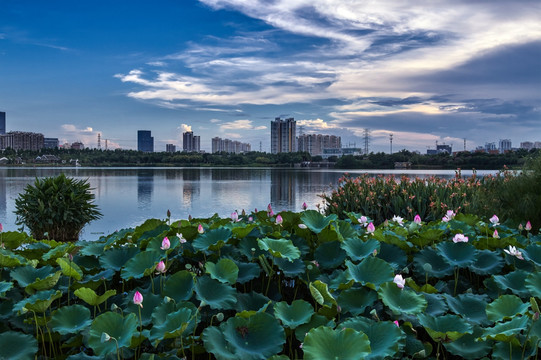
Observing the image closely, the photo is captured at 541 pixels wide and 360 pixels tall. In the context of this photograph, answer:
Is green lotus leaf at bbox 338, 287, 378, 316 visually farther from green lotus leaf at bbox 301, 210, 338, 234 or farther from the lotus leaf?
the lotus leaf

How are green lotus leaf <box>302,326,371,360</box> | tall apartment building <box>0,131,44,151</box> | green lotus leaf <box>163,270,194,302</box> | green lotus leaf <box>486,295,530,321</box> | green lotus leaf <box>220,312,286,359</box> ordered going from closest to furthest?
green lotus leaf <box>302,326,371,360</box> < green lotus leaf <box>220,312,286,359</box> < green lotus leaf <box>486,295,530,321</box> < green lotus leaf <box>163,270,194,302</box> < tall apartment building <box>0,131,44,151</box>

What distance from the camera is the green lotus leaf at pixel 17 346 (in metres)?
1.72

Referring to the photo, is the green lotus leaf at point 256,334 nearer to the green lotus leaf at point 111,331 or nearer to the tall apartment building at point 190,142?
the green lotus leaf at point 111,331

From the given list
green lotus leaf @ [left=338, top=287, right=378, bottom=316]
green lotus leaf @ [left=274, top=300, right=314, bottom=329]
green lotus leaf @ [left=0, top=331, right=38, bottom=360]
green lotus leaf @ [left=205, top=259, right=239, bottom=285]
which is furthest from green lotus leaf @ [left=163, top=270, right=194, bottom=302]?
green lotus leaf @ [left=338, top=287, right=378, bottom=316]

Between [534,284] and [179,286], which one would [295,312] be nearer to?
[179,286]

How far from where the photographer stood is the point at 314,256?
8.00 feet

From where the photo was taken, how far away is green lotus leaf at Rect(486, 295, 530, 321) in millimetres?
1765

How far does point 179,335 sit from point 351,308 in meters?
0.83

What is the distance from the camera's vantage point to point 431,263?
2379mm

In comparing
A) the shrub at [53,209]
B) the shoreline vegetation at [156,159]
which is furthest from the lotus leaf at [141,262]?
the shoreline vegetation at [156,159]

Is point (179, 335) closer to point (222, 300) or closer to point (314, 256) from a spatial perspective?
point (222, 300)

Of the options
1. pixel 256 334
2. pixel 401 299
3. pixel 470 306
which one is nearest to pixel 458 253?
pixel 470 306

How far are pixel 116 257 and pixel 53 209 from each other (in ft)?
26.8

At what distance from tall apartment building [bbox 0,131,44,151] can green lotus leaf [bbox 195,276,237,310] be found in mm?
151922
